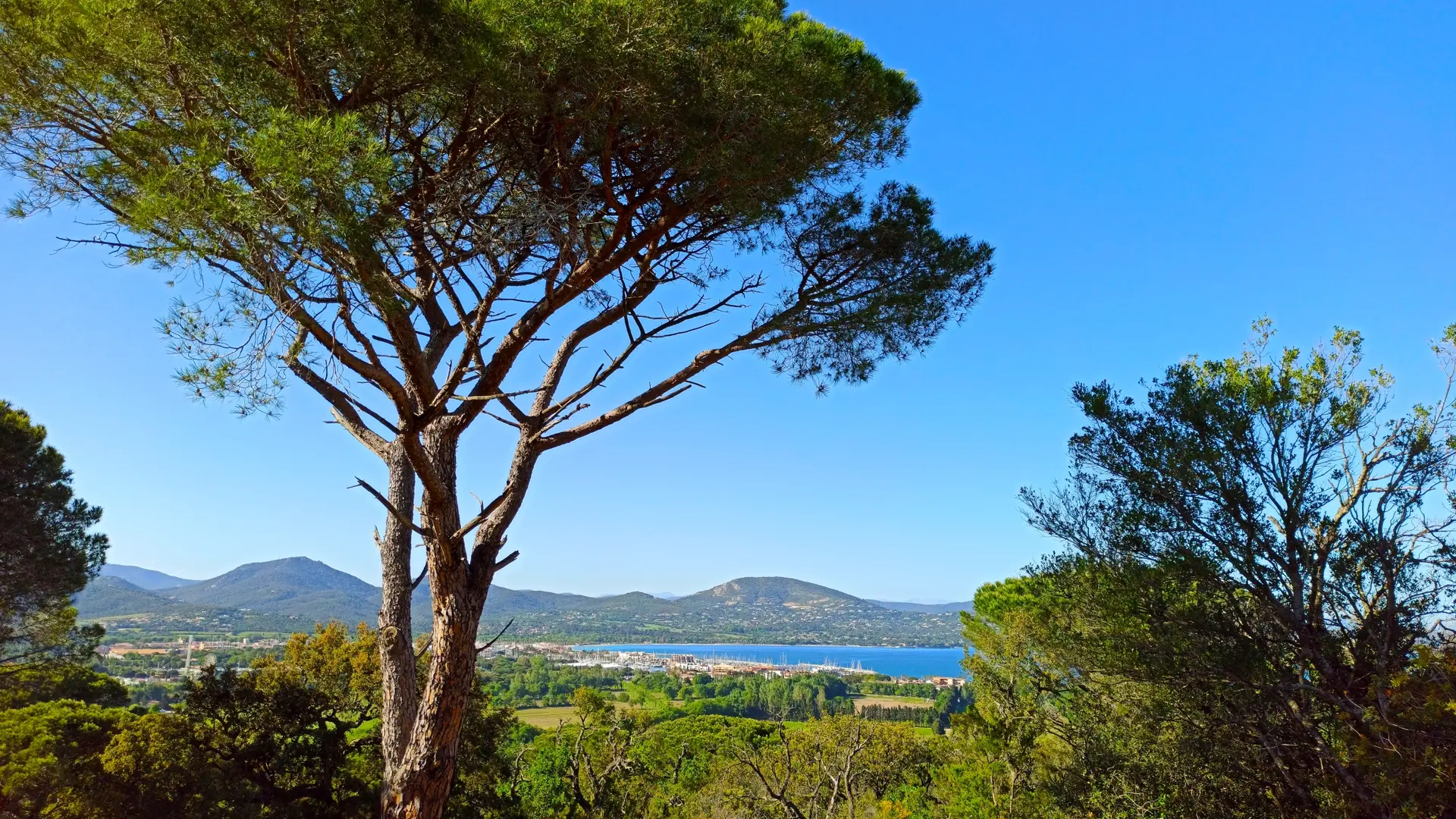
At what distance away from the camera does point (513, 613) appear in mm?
122875

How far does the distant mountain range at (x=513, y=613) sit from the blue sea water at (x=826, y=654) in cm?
218

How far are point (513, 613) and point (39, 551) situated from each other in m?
121

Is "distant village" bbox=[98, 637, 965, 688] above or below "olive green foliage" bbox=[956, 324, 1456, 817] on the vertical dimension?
below

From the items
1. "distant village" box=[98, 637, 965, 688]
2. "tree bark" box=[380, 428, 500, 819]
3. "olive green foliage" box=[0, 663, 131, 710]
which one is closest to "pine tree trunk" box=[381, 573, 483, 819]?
"tree bark" box=[380, 428, 500, 819]

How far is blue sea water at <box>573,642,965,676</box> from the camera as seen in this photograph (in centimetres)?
12444

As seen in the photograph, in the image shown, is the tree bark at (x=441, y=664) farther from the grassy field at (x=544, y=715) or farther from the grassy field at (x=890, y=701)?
the grassy field at (x=890, y=701)

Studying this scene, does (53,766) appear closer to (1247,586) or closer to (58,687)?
(58,687)

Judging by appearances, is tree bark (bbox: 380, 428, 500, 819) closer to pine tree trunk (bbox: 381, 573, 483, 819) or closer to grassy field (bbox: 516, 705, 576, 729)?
pine tree trunk (bbox: 381, 573, 483, 819)

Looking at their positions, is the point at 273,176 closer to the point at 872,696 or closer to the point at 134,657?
the point at 134,657

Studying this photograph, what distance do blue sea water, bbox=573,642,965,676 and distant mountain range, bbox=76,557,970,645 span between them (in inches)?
85.7

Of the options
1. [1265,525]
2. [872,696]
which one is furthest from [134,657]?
[872,696]

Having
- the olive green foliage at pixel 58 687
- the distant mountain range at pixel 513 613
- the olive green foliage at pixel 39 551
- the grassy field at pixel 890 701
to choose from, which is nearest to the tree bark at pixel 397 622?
the olive green foliage at pixel 58 687

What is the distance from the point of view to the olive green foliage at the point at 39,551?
8625mm

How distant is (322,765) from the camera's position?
7.11 metres
